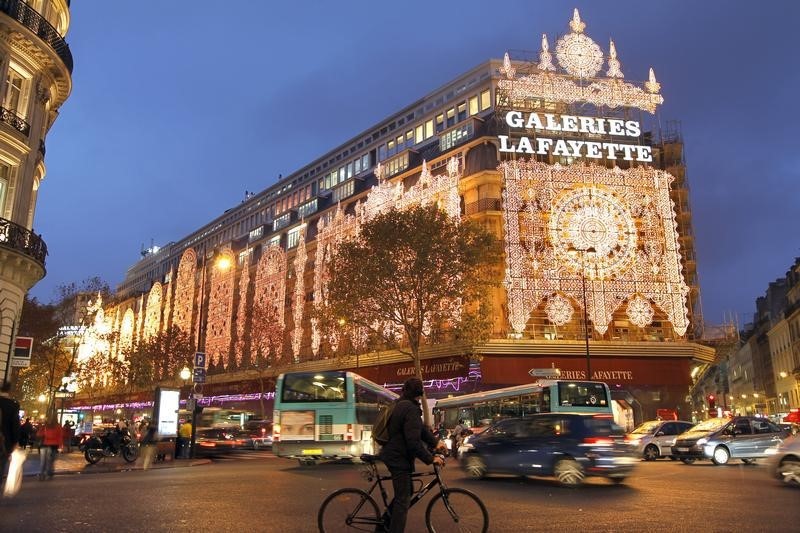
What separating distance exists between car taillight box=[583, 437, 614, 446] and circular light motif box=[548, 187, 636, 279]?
28934mm

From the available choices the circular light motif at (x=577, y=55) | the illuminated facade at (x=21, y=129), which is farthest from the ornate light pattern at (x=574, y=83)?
the illuminated facade at (x=21, y=129)

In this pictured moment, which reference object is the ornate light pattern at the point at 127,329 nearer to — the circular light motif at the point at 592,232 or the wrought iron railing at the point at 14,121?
the circular light motif at the point at 592,232

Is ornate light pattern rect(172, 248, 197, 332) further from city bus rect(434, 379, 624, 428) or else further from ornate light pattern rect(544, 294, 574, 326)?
city bus rect(434, 379, 624, 428)

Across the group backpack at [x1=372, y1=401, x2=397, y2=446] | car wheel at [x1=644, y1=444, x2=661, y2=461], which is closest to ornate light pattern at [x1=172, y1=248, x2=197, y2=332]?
car wheel at [x1=644, y1=444, x2=661, y2=461]

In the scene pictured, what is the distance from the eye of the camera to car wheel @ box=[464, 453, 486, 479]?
630 inches

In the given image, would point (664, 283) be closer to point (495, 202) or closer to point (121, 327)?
point (495, 202)

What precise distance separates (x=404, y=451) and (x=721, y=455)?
1834 centimetres

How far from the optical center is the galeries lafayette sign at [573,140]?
45.1 m

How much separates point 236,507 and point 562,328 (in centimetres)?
3538

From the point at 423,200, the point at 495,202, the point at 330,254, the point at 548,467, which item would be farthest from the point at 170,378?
the point at 548,467

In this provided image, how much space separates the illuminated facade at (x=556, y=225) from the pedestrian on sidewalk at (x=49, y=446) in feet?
58.9

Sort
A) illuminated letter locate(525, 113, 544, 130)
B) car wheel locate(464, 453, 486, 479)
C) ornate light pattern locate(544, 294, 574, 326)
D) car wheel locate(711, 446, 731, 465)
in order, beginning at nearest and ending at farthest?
1. car wheel locate(464, 453, 486, 479)
2. car wheel locate(711, 446, 731, 465)
3. ornate light pattern locate(544, 294, 574, 326)
4. illuminated letter locate(525, 113, 544, 130)

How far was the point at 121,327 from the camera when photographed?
98.3 m

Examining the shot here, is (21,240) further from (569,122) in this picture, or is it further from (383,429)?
(569,122)
